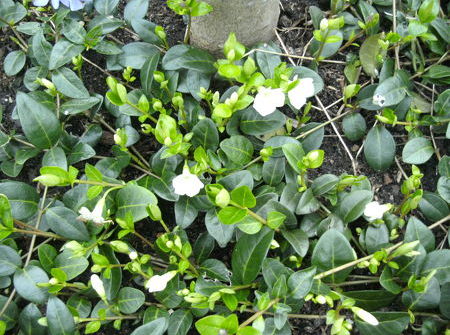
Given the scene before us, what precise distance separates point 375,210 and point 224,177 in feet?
1.56

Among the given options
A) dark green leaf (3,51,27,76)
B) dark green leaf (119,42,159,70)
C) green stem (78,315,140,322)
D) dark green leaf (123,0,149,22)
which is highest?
dark green leaf (123,0,149,22)

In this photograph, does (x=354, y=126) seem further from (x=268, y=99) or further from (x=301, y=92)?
(x=268, y=99)

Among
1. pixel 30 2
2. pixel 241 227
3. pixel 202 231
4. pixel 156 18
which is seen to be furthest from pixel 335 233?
pixel 30 2

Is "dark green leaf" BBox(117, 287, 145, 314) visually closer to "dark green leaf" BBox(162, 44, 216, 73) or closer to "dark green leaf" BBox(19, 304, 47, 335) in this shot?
"dark green leaf" BBox(19, 304, 47, 335)

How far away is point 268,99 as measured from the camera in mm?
1447

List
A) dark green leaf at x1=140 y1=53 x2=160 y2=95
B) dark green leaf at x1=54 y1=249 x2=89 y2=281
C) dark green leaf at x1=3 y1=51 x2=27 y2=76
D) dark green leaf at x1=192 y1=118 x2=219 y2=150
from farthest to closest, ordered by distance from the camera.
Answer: dark green leaf at x1=3 y1=51 x2=27 y2=76
dark green leaf at x1=140 y1=53 x2=160 y2=95
dark green leaf at x1=192 y1=118 x2=219 y2=150
dark green leaf at x1=54 y1=249 x2=89 y2=281

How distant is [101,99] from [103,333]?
2.68ft

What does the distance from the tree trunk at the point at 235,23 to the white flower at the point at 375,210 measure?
75 centimetres

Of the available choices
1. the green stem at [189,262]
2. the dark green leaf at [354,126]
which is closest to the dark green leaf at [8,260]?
the green stem at [189,262]

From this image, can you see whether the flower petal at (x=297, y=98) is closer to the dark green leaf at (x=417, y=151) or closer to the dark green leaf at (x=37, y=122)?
the dark green leaf at (x=417, y=151)

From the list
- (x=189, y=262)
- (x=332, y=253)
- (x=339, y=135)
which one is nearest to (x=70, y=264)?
(x=189, y=262)

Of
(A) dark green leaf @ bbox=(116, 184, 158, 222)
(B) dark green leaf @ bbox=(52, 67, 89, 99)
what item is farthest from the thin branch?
(B) dark green leaf @ bbox=(52, 67, 89, 99)

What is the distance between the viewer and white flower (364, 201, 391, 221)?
144cm

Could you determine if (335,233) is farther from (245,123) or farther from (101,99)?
(101,99)
